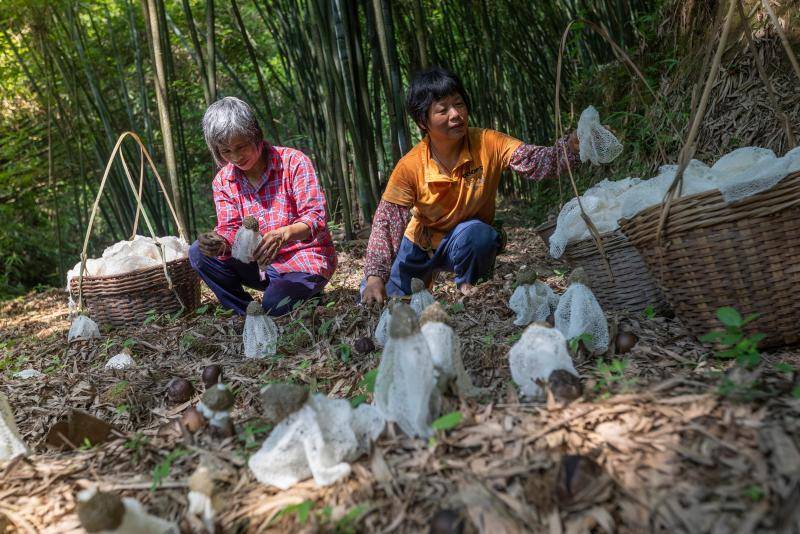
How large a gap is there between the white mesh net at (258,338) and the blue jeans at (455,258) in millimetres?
526

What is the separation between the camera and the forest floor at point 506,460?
3.19 feet

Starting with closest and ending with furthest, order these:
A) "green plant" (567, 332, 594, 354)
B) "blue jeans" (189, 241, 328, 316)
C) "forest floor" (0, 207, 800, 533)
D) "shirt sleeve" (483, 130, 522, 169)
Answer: "forest floor" (0, 207, 800, 533)
"green plant" (567, 332, 594, 354)
"shirt sleeve" (483, 130, 522, 169)
"blue jeans" (189, 241, 328, 316)

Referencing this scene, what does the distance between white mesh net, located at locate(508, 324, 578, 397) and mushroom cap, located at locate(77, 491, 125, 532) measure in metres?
0.83

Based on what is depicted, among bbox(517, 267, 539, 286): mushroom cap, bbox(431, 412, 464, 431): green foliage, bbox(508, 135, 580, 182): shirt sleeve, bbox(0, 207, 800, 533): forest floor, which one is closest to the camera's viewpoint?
bbox(0, 207, 800, 533): forest floor

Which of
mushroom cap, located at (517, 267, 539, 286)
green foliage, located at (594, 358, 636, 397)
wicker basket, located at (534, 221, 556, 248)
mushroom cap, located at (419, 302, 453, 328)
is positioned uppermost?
wicker basket, located at (534, 221, 556, 248)

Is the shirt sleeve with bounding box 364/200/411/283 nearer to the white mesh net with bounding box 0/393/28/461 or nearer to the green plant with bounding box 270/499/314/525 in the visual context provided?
the white mesh net with bounding box 0/393/28/461

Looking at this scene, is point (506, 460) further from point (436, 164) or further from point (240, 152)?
point (240, 152)

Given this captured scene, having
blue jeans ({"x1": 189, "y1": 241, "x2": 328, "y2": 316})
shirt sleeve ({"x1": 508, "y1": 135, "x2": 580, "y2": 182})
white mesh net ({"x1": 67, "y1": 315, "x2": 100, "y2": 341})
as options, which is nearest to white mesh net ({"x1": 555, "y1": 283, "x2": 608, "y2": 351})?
shirt sleeve ({"x1": 508, "y1": 135, "x2": 580, "y2": 182})

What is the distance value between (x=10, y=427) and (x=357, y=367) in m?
0.92

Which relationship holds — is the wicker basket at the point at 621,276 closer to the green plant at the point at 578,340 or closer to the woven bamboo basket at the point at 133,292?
the green plant at the point at 578,340

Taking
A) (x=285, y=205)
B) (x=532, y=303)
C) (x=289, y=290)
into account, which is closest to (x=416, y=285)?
(x=532, y=303)

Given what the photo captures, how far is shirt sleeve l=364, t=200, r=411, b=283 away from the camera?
2566 mm

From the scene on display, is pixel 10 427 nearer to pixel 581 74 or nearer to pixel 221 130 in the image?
pixel 221 130

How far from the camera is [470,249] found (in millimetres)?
2521
